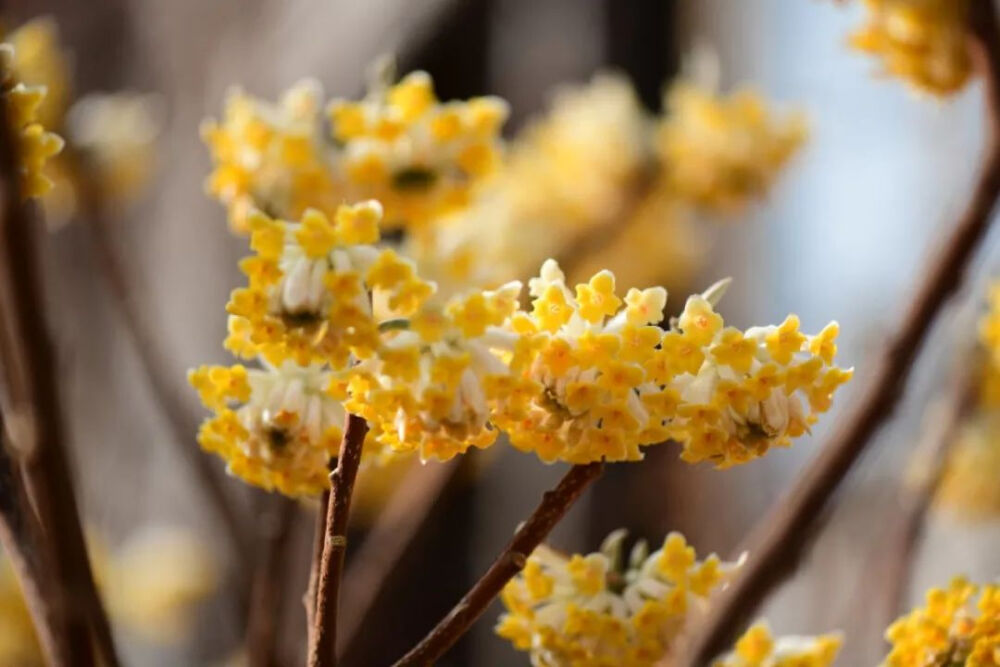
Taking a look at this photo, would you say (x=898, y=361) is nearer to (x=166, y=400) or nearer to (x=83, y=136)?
(x=166, y=400)

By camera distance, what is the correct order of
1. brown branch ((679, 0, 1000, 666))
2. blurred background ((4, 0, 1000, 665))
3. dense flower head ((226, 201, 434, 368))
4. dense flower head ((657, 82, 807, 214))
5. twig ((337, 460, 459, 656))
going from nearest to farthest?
dense flower head ((226, 201, 434, 368))
brown branch ((679, 0, 1000, 666))
twig ((337, 460, 459, 656))
dense flower head ((657, 82, 807, 214))
blurred background ((4, 0, 1000, 665))

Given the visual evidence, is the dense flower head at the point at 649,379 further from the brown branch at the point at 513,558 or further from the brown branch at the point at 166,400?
the brown branch at the point at 166,400

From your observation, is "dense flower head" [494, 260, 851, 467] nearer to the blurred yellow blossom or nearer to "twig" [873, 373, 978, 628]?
"twig" [873, 373, 978, 628]

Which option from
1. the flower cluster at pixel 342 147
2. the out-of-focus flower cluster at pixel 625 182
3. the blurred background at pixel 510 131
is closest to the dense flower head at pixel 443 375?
the flower cluster at pixel 342 147

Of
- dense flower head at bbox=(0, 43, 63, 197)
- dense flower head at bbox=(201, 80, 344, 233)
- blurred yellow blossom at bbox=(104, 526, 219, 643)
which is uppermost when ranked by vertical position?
dense flower head at bbox=(201, 80, 344, 233)

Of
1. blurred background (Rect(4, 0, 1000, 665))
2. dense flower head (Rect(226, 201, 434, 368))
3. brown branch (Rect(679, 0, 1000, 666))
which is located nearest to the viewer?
dense flower head (Rect(226, 201, 434, 368))

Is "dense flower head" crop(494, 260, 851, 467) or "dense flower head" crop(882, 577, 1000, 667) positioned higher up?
"dense flower head" crop(494, 260, 851, 467)

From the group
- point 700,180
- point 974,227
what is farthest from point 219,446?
point 700,180

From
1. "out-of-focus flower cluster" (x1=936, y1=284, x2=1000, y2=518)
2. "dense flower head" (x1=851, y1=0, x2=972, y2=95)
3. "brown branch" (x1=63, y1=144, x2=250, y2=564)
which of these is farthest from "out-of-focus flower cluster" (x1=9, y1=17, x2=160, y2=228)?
"out-of-focus flower cluster" (x1=936, y1=284, x2=1000, y2=518)

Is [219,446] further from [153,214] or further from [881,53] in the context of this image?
[153,214]
